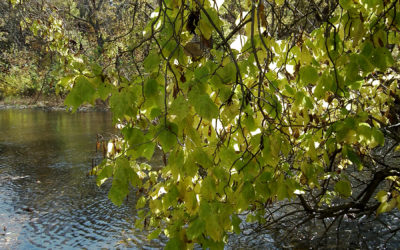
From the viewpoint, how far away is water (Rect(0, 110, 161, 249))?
19.4 feet

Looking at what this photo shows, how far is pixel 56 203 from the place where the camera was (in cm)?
760

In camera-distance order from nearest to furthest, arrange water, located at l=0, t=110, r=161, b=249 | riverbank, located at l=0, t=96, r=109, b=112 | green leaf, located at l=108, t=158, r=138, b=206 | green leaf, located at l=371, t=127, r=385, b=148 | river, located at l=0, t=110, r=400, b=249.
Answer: green leaf, located at l=108, t=158, r=138, b=206 < green leaf, located at l=371, t=127, r=385, b=148 < river, located at l=0, t=110, r=400, b=249 < water, located at l=0, t=110, r=161, b=249 < riverbank, located at l=0, t=96, r=109, b=112

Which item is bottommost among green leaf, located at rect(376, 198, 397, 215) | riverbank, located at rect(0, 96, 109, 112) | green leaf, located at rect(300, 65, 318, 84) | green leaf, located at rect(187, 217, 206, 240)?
green leaf, located at rect(376, 198, 397, 215)

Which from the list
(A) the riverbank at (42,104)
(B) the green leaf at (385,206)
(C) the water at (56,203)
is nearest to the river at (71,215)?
(C) the water at (56,203)

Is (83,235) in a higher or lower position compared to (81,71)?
lower

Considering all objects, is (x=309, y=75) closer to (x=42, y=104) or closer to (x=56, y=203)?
(x=56, y=203)

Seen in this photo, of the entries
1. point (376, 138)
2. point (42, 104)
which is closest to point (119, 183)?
point (376, 138)

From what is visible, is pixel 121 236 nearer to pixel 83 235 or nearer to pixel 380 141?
pixel 83 235

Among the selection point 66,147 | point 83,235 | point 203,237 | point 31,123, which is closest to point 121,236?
point 83,235

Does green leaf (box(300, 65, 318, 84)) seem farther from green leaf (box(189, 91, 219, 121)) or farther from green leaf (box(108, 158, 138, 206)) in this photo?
green leaf (box(108, 158, 138, 206))

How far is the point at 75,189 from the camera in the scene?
27.6 ft

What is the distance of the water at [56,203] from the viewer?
5.91m

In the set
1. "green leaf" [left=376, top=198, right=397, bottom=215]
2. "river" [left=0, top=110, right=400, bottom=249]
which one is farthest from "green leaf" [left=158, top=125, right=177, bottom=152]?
"river" [left=0, top=110, right=400, bottom=249]

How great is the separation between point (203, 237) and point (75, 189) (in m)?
7.48
